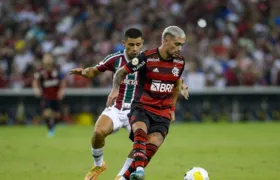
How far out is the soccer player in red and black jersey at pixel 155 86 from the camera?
9562mm

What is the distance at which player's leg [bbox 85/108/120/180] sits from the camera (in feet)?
34.5

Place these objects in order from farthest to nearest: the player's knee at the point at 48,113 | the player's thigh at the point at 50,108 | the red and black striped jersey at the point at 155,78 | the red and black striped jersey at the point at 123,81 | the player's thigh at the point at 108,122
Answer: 1. the player's thigh at the point at 50,108
2. the player's knee at the point at 48,113
3. the red and black striped jersey at the point at 123,81
4. the player's thigh at the point at 108,122
5. the red and black striped jersey at the point at 155,78

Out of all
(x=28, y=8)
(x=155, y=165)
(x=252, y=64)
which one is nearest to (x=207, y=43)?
(x=252, y=64)

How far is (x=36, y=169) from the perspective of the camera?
42.5ft

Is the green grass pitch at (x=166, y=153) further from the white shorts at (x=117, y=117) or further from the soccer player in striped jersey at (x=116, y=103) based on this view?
the white shorts at (x=117, y=117)

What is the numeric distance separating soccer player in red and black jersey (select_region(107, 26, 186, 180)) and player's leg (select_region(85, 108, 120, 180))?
2.41 feet

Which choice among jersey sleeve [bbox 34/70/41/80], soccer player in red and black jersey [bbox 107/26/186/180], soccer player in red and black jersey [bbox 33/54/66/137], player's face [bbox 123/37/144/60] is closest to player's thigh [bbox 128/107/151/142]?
soccer player in red and black jersey [bbox 107/26/186/180]

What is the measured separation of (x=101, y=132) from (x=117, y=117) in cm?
48

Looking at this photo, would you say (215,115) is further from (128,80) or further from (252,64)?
(128,80)

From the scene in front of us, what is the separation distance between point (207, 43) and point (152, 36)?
2.19m

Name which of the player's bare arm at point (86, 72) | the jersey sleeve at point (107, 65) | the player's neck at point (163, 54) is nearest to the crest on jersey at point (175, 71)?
the player's neck at point (163, 54)

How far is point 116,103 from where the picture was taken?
36.4 ft

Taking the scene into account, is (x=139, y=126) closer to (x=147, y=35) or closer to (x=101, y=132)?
(x=101, y=132)

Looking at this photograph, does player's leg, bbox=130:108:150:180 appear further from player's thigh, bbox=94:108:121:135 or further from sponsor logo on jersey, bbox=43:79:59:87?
sponsor logo on jersey, bbox=43:79:59:87
